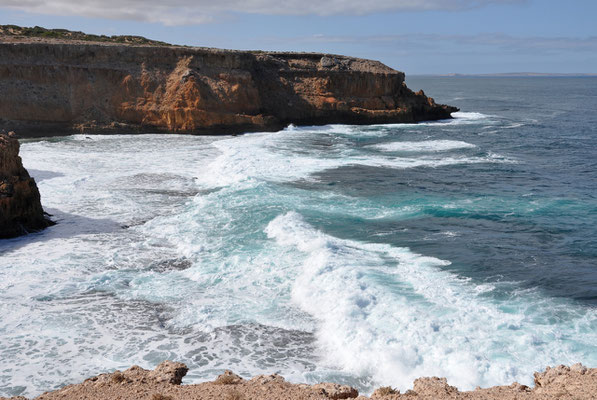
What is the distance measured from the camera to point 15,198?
16.4 m

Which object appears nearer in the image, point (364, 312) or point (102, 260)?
point (364, 312)

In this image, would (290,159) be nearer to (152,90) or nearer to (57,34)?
(152,90)

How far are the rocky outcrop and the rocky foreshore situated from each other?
418 inches

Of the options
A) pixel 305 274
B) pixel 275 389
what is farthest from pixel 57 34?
pixel 275 389

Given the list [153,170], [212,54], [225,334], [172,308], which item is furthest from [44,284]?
[212,54]

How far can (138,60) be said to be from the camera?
1610 inches

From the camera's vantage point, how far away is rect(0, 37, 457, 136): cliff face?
37531mm

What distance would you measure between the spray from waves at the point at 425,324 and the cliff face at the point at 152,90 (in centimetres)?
2863

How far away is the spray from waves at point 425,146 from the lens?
3484cm

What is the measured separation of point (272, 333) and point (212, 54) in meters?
35.9

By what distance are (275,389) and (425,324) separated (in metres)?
4.46

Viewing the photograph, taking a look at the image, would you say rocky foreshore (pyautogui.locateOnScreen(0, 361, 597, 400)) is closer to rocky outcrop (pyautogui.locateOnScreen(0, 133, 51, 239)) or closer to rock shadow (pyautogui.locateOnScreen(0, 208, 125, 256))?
rock shadow (pyautogui.locateOnScreen(0, 208, 125, 256))

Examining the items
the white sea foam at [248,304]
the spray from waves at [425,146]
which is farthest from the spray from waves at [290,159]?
the white sea foam at [248,304]

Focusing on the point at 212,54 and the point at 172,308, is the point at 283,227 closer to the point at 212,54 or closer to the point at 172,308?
the point at 172,308
